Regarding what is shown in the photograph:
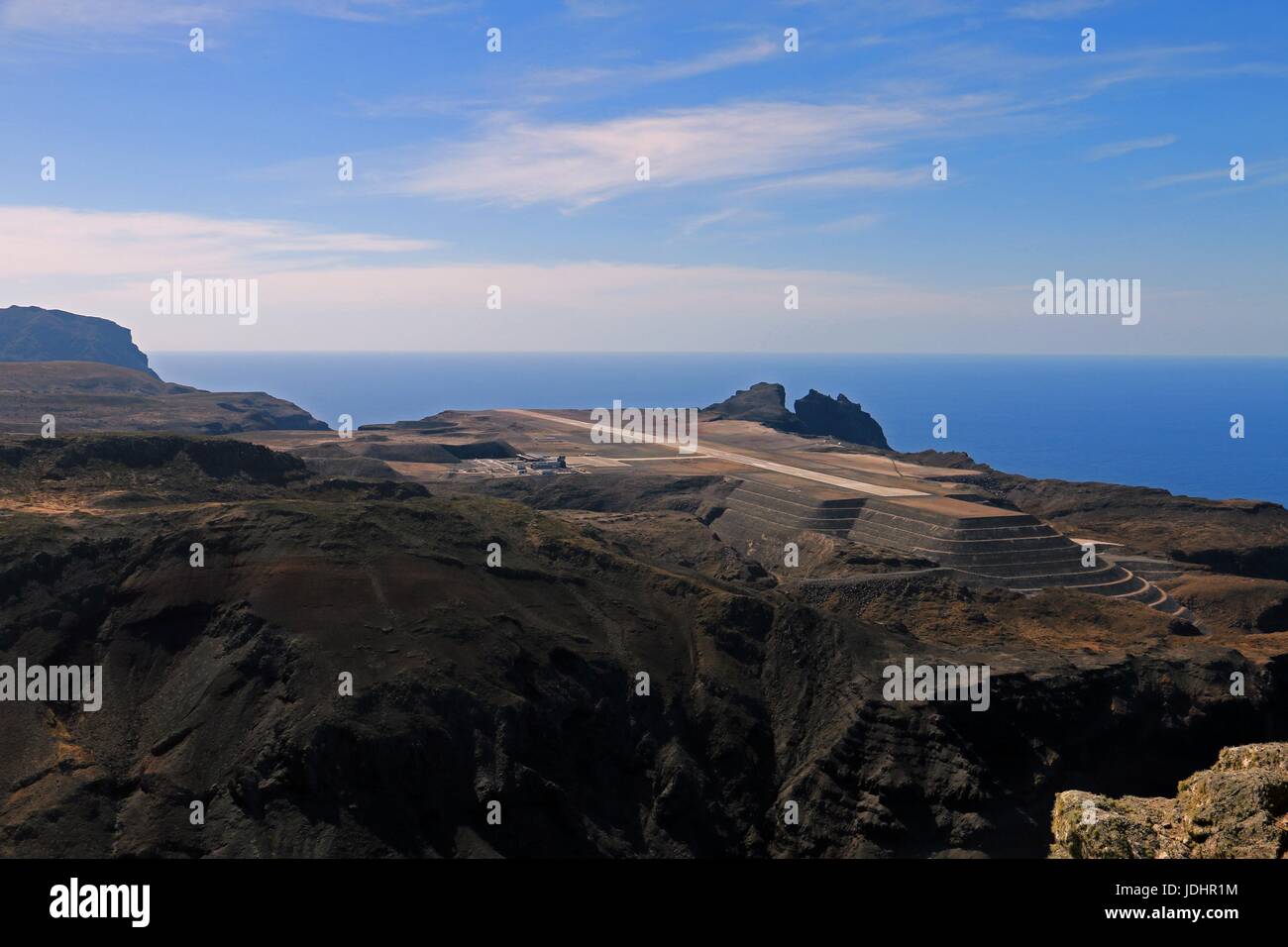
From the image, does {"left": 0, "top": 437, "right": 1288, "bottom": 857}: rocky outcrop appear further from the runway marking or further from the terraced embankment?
the runway marking

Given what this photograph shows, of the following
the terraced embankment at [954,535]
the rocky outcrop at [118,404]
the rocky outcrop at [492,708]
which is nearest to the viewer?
the rocky outcrop at [492,708]

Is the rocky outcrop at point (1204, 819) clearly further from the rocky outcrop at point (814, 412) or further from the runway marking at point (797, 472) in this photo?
the rocky outcrop at point (814, 412)

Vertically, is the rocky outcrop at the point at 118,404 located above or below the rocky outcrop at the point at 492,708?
above

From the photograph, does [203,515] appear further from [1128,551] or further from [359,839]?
[1128,551]

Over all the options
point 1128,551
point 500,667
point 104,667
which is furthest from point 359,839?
point 1128,551

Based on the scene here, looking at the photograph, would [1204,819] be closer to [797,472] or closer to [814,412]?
[797,472]

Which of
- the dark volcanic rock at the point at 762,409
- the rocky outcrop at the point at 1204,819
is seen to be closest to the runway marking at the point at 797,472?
the dark volcanic rock at the point at 762,409

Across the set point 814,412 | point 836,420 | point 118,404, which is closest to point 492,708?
point 118,404
